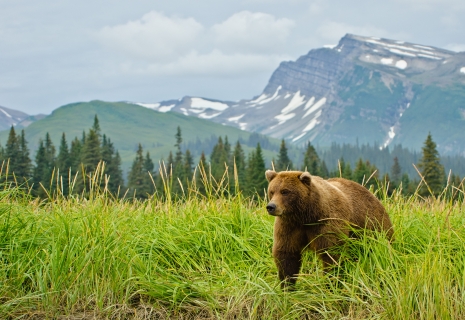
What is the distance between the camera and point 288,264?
6.43 metres

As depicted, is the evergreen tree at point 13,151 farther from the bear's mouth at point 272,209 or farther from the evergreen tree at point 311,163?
the bear's mouth at point 272,209

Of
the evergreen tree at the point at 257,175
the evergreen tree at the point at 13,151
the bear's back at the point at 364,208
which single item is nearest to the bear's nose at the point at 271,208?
the bear's back at the point at 364,208

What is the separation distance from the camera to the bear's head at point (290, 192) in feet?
20.3

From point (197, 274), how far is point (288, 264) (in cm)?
126

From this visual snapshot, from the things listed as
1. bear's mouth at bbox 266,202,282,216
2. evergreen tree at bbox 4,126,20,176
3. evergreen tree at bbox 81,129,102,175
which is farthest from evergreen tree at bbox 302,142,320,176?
bear's mouth at bbox 266,202,282,216

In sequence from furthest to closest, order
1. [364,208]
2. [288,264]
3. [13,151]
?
1. [13,151]
2. [364,208]
3. [288,264]

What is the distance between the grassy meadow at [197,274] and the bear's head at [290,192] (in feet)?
2.61

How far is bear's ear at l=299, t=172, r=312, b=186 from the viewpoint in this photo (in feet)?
20.5

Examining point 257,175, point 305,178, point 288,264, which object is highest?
point 305,178

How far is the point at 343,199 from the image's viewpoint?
6727 mm

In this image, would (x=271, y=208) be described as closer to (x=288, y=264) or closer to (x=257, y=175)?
(x=288, y=264)

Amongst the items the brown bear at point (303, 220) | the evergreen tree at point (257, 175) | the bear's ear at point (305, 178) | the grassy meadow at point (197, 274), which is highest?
the bear's ear at point (305, 178)

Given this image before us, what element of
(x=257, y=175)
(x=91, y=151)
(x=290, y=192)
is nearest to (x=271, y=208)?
(x=290, y=192)

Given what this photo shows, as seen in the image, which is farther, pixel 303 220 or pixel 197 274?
pixel 197 274
